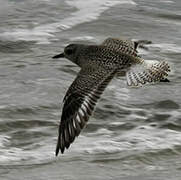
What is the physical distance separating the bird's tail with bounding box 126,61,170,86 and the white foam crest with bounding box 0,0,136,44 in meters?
3.26

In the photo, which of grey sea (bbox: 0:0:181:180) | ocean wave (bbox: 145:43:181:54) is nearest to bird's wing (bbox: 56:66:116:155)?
grey sea (bbox: 0:0:181:180)

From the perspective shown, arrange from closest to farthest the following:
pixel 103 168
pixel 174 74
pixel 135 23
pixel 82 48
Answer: pixel 103 168, pixel 82 48, pixel 174 74, pixel 135 23

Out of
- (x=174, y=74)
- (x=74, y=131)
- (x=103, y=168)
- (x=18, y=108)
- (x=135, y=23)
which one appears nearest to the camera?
(x=74, y=131)

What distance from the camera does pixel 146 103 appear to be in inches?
241

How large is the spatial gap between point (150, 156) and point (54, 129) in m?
0.91

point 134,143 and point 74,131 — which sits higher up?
point 74,131

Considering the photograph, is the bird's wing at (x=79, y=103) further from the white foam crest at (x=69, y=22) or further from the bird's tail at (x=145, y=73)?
the white foam crest at (x=69, y=22)

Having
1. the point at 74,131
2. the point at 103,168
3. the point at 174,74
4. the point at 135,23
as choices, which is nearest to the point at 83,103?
the point at 74,131

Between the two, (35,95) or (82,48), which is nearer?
(82,48)

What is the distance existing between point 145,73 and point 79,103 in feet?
2.27

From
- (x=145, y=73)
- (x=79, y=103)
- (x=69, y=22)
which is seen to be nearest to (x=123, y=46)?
(x=145, y=73)

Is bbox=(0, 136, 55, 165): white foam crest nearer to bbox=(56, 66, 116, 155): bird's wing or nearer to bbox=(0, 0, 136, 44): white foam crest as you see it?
bbox=(56, 66, 116, 155): bird's wing

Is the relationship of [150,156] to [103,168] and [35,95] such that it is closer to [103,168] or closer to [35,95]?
[103,168]

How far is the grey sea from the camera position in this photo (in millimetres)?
4680
